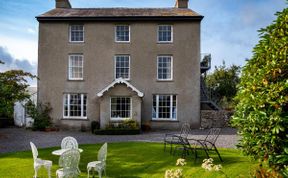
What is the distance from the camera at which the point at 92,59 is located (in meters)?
24.4

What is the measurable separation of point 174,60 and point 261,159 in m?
19.2

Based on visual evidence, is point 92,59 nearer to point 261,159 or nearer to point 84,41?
point 84,41

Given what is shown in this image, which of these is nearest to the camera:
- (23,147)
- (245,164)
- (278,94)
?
(278,94)

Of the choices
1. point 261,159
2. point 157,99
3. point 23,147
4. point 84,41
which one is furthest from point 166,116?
point 261,159

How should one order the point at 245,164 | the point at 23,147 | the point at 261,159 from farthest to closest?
the point at 23,147 → the point at 245,164 → the point at 261,159

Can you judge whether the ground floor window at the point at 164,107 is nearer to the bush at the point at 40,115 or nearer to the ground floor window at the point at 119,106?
the ground floor window at the point at 119,106

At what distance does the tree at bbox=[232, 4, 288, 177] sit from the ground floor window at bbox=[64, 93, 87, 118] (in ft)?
64.8

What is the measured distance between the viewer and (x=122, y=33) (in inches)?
969

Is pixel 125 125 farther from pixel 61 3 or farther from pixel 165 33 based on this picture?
pixel 61 3

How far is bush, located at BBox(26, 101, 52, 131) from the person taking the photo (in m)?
23.4

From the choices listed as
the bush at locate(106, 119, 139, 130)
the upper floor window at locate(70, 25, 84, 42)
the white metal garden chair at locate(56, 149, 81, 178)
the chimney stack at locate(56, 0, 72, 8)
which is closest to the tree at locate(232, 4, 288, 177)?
the white metal garden chair at locate(56, 149, 81, 178)

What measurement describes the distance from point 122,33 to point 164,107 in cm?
757

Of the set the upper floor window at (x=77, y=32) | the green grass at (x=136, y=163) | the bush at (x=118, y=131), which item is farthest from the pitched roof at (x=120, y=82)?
the green grass at (x=136, y=163)

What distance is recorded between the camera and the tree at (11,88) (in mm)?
16125
